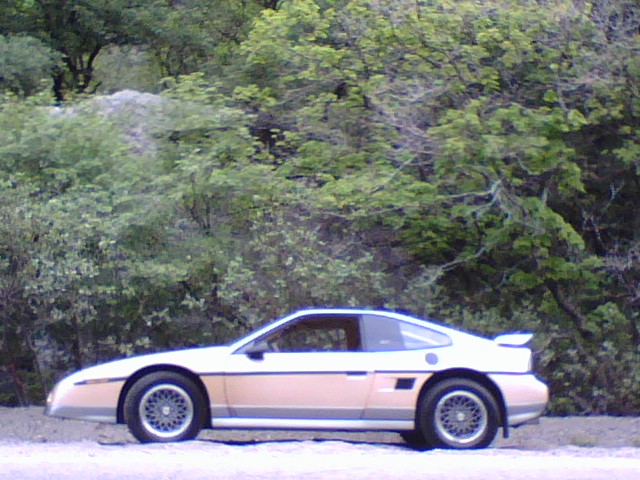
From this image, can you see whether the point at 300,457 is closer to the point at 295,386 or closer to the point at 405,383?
the point at 295,386

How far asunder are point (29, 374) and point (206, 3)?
46.2 feet

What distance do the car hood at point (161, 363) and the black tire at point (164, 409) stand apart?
0.14m

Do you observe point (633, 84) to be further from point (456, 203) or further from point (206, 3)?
point (206, 3)

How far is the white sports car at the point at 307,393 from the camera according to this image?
29.3 ft

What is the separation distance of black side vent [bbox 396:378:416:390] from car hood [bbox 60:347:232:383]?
5.50ft

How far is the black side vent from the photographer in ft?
29.4

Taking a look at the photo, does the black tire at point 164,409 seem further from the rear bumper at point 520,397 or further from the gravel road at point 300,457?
the rear bumper at point 520,397

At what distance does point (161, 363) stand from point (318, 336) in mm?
1755

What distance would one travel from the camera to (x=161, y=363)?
9.01 m

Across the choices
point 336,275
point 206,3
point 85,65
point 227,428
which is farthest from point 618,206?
point 85,65

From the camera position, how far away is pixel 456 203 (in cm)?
1419

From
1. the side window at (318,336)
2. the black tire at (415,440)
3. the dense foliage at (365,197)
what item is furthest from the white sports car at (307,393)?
the dense foliage at (365,197)

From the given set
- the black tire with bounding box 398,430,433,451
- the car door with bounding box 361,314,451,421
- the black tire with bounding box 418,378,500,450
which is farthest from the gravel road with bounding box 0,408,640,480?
the car door with bounding box 361,314,451,421

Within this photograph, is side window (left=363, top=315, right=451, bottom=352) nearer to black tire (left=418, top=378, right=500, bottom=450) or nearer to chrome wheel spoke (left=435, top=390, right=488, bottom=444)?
black tire (left=418, top=378, right=500, bottom=450)
